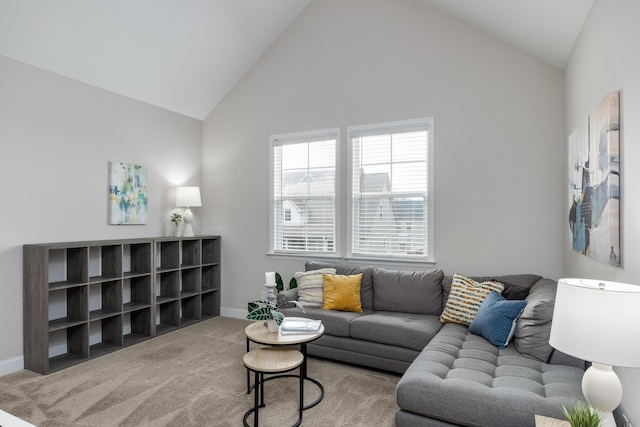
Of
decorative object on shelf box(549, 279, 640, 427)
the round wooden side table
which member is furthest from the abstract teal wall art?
decorative object on shelf box(549, 279, 640, 427)

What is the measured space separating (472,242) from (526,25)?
6.39 feet

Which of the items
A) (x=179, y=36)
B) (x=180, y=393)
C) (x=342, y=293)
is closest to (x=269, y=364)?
(x=180, y=393)

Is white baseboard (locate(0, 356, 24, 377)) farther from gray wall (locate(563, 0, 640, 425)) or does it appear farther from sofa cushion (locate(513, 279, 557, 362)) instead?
gray wall (locate(563, 0, 640, 425))

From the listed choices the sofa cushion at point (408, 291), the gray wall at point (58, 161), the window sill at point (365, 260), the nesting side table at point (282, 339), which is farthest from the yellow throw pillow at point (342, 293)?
the gray wall at point (58, 161)

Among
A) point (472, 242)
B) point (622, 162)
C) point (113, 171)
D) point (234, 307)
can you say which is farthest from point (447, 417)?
point (113, 171)

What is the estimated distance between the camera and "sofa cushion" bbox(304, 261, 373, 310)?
3.75m

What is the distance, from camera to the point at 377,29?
415 cm

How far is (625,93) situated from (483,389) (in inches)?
63.2

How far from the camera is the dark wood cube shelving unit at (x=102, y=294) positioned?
3.23 metres

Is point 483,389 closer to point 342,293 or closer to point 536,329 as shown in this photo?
point 536,329

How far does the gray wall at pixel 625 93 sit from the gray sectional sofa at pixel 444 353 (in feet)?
1.04

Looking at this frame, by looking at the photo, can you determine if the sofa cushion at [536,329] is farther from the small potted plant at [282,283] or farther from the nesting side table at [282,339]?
the small potted plant at [282,283]

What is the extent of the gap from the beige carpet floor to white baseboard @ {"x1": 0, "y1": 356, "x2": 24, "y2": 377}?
2.9 inches

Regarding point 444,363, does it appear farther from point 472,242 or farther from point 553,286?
point 472,242
